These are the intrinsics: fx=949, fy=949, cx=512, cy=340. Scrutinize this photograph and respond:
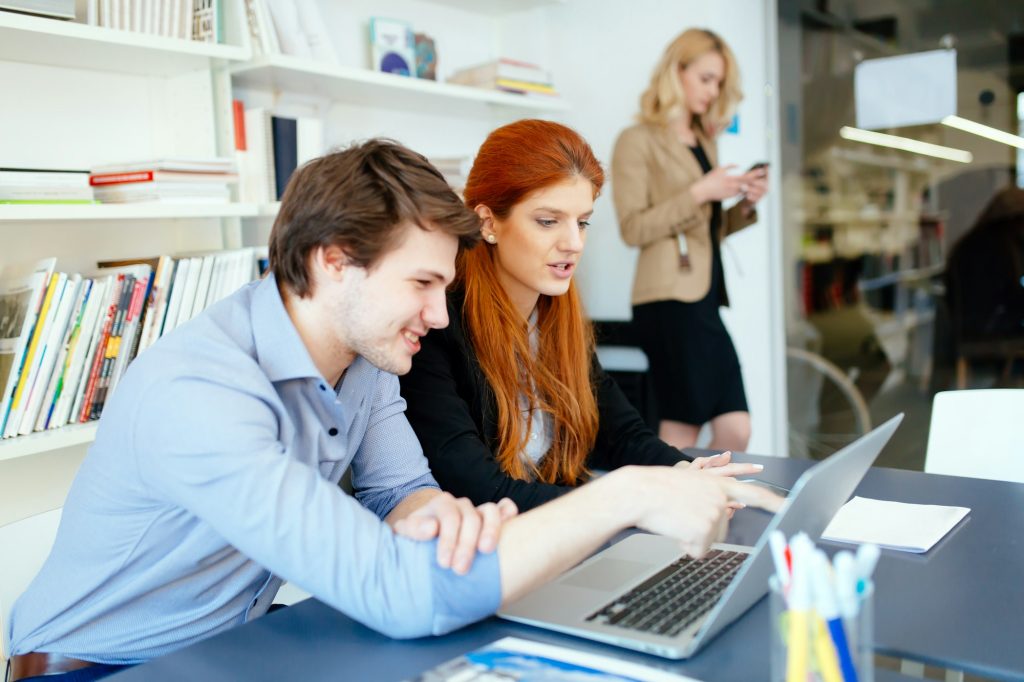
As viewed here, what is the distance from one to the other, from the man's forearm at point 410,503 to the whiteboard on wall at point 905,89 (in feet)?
9.49

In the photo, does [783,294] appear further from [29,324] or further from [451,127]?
[29,324]

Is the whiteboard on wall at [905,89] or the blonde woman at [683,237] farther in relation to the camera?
the whiteboard on wall at [905,89]

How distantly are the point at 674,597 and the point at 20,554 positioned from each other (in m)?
0.96

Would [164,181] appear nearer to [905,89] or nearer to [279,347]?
[279,347]

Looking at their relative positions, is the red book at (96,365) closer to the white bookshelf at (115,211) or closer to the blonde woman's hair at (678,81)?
the white bookshelf at (115,211)

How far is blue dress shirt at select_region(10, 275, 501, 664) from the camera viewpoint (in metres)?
0.94

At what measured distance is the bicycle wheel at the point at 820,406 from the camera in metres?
3.83

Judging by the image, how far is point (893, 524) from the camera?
126cm

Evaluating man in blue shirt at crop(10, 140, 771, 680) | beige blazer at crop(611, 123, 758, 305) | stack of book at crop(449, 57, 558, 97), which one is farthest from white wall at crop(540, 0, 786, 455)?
man in blue shirt at crop(10, 140, 771, 680)

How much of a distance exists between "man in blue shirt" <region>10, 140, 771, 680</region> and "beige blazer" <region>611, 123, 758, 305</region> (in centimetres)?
191

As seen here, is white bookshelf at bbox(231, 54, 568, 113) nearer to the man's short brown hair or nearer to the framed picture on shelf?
the framed picture on shelf

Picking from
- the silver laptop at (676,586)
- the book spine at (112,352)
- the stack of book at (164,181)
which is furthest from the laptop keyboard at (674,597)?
the stack of book at (164,181)

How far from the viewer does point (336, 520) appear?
95 centimetres

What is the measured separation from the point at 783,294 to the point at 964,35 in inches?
44.6
